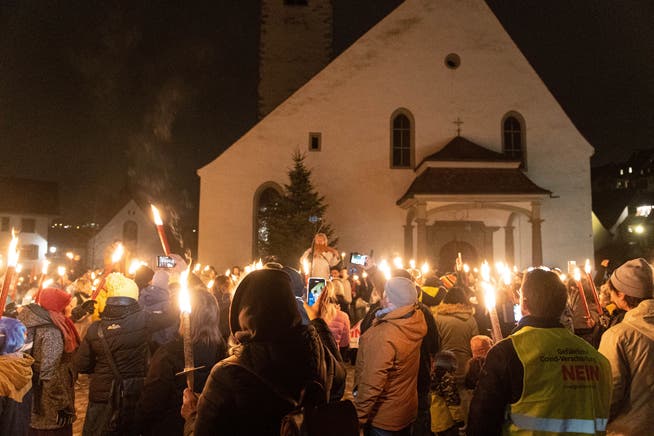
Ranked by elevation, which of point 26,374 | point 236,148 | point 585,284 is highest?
point 236,148

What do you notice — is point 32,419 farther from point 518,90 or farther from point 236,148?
point 518,90

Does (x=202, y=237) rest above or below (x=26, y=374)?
above

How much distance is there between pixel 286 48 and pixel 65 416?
25430mm

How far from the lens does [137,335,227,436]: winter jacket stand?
380cm

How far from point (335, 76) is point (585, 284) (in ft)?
52.4

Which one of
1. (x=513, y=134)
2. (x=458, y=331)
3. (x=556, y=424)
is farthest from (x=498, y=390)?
(x=513, y=134)

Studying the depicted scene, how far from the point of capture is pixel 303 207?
66.8ft

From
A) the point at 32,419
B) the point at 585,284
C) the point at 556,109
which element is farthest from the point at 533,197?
the point at 32,419

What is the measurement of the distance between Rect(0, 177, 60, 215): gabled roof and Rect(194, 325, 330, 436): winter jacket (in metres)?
54.2

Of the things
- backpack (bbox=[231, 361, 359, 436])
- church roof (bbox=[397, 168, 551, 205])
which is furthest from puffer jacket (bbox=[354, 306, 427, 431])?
church roof (bbox=[397, 168, 551, 205])

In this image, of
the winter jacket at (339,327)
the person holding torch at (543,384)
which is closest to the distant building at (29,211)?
the winter jacket at (339,327)

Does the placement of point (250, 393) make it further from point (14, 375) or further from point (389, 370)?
point (14, 375)

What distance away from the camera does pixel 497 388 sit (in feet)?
8.41

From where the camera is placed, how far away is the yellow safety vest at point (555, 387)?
2.54m
